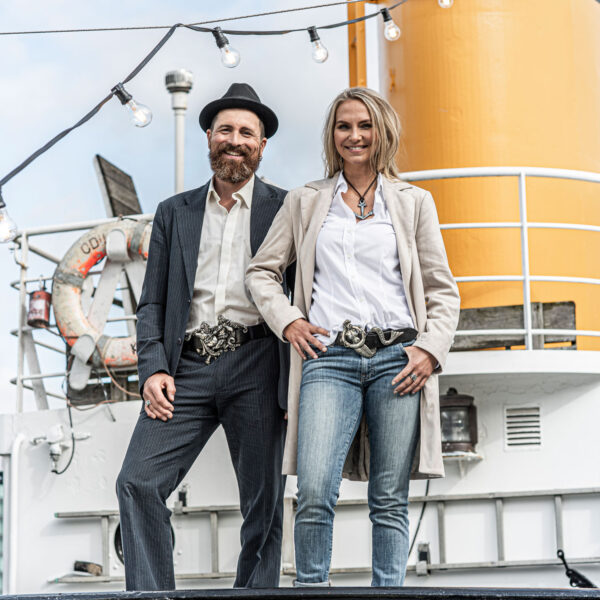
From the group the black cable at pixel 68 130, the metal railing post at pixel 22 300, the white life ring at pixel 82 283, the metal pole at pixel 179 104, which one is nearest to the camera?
the black cable at pixel 68 130

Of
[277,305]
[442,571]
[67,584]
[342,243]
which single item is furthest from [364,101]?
[67,584]

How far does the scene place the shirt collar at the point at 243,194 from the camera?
3.78 metres

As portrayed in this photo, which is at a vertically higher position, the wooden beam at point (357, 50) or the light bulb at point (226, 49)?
the wooden beam at point (357, 50)

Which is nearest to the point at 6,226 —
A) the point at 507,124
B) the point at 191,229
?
the point at 191,229

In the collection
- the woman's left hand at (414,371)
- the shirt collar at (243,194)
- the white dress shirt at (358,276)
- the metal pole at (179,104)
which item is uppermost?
the metal pole at (179,104)

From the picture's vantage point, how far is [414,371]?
322cm

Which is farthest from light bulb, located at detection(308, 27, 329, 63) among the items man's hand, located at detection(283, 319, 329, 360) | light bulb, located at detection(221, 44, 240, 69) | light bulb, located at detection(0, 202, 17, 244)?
man's hand, located at detection(283, 319, 329, 360)

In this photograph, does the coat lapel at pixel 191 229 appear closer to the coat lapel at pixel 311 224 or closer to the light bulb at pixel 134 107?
the coat lapel at pixel 311 224

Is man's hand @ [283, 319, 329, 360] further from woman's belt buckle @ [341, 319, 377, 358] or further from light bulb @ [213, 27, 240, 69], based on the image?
light bulb @ [213, 27, 240, 69]

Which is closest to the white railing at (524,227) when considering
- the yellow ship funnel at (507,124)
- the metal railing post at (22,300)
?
the yellow ship funnel at (507,124)

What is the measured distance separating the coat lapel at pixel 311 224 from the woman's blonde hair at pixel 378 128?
15cm

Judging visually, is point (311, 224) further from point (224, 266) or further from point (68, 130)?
point (68, 130)

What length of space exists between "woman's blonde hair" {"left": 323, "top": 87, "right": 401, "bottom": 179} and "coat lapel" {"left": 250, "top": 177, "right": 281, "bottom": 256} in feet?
1.21

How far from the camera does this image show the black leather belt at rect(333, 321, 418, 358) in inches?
127
